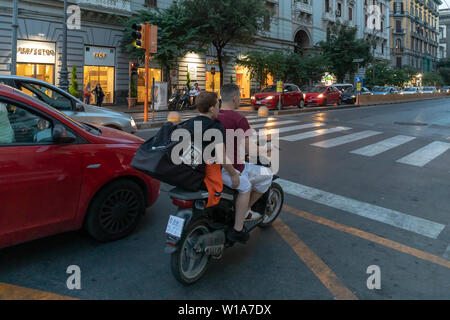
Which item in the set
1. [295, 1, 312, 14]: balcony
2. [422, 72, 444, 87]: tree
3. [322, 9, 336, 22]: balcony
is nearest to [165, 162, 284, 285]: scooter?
[295, 1, 312, 14]: balcony

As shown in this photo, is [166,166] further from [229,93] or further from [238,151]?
[229,93]

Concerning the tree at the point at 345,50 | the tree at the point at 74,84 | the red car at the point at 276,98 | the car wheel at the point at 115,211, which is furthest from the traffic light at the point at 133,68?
the tree at the point at 345,50

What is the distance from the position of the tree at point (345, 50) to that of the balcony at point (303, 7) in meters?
3.52

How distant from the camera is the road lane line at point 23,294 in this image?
8.96 feet

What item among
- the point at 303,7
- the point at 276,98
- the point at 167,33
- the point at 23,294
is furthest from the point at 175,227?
the point at 303,7

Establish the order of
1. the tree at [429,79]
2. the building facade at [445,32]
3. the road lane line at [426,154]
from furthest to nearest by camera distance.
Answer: the building facade at [445,32]
the tree at [429,79]
the road lane line at [426,154]

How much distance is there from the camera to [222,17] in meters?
25.0

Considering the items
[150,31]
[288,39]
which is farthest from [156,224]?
[288,39]

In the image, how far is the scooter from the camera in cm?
288

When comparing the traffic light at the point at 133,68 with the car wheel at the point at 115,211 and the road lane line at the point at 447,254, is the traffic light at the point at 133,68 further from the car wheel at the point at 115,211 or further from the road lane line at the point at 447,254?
the road lane line at the point at 447,254

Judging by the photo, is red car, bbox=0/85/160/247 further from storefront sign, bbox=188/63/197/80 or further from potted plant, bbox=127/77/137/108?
storefront sign, bbox=188/63/197/80

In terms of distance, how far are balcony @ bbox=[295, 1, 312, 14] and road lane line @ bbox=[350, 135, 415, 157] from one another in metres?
33.3

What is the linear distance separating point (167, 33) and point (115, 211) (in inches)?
858
